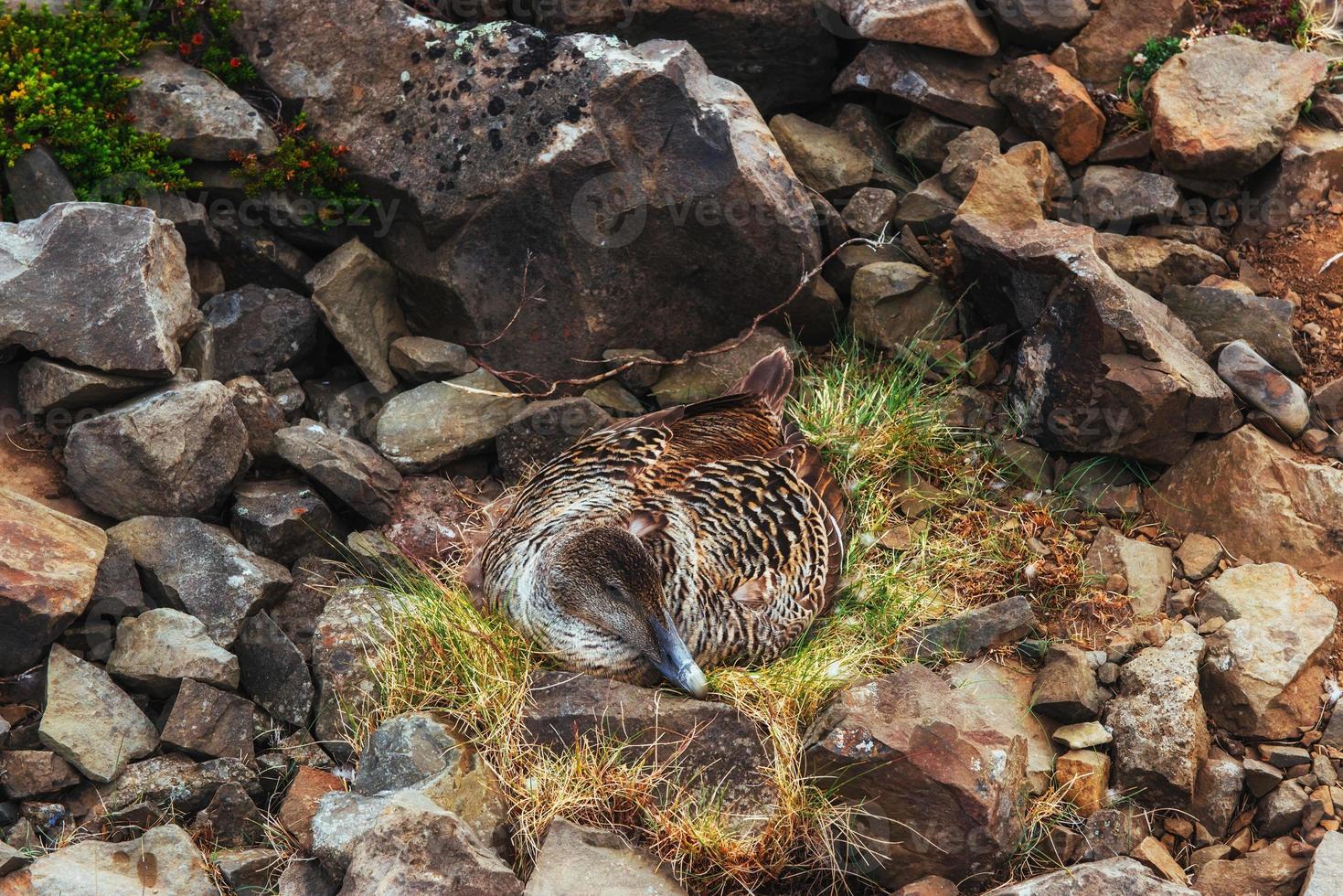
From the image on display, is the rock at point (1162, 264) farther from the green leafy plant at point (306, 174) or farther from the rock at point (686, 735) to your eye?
the green leafy plant at point (306, 174)

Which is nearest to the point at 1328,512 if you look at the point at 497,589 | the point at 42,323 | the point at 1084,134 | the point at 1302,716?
the point at 1302,716

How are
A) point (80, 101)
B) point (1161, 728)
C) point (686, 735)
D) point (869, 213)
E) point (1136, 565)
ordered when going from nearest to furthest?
point (686, 735)
point (1161, 728)
point (1136, 565)
point (80, 101)
point (869, 213)

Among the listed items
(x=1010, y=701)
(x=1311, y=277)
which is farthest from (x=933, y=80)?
(x=1010, y=701)

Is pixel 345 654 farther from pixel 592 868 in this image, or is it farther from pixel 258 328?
pixel 258 328

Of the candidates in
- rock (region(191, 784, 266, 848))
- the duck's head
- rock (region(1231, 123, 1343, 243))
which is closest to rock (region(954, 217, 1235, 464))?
rock (region(1231, 123, 1343, 243))

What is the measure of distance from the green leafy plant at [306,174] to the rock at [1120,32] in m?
3.87

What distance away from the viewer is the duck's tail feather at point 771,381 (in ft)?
21.2

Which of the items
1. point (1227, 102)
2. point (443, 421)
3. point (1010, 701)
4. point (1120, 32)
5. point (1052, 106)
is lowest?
point (1010, 701)

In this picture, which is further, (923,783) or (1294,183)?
(1294,183)

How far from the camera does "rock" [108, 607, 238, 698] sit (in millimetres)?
5141

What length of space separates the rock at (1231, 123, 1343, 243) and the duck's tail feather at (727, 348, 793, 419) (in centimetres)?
242

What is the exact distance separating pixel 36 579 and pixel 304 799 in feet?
4.09

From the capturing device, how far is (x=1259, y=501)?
235 inches

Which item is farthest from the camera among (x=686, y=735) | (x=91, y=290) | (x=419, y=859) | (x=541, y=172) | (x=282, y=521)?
→ (x=541, y=172)
